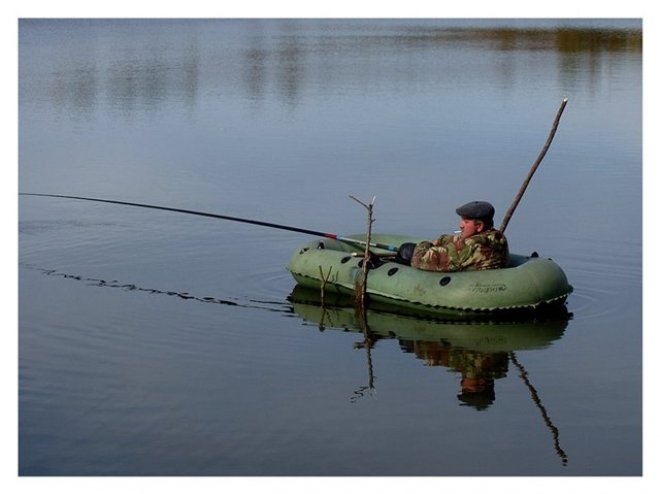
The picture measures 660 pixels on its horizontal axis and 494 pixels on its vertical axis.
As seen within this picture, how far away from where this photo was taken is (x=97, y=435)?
320 inches

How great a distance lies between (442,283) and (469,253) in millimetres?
323

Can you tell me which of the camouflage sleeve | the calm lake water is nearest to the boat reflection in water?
the calm lake water

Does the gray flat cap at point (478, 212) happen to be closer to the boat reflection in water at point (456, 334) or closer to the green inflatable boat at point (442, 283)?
the green inflatable boat at point (442, 283)

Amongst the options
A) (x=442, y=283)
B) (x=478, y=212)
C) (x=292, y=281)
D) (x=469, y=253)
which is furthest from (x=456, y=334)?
(x=292, y=281)

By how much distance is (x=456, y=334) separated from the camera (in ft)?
34.4

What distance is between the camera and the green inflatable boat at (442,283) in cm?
1062

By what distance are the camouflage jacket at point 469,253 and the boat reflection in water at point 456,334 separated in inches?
16.5

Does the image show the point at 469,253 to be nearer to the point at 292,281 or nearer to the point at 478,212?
the point at 478,212

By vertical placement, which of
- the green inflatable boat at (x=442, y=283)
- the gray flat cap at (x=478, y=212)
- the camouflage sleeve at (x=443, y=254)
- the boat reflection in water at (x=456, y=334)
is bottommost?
the boat reflection in water at (x=456, y=334)

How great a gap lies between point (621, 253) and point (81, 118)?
37.2ft

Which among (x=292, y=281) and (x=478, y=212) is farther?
(x=292, y=281)

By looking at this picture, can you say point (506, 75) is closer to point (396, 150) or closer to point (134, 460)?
point (396, 150)

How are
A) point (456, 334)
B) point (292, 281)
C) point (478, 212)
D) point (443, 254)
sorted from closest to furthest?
point (456, 334), point (478, 212), point (443, 254), point (292, 281)

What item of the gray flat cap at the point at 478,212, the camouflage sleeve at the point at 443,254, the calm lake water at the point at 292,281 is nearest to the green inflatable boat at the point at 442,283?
the camouflage sleeve at the point at 443,254
